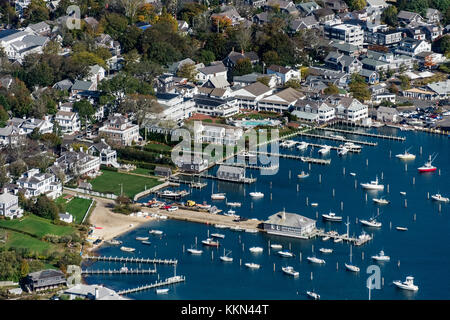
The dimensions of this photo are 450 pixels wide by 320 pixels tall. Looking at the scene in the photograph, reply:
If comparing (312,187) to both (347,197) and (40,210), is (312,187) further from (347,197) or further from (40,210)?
(40,210)

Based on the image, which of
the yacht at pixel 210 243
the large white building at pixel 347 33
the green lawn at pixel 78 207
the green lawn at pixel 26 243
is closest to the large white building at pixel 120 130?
the green lawn at pixel 78 207

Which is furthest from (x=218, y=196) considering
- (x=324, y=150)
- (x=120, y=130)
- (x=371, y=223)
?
(x=120, y=130)

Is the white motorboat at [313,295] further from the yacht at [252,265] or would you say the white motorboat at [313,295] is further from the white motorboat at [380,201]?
the white motorboat at [380,201]

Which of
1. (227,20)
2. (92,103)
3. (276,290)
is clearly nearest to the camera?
(276,290)

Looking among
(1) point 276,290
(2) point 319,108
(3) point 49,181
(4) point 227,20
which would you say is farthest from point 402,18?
(1) point 276,290

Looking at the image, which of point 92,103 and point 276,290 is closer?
point 276,290

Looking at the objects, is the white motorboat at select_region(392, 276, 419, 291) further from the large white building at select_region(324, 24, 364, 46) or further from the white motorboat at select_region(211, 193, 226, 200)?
the large white building at select_region(324, 24, 364, 46)

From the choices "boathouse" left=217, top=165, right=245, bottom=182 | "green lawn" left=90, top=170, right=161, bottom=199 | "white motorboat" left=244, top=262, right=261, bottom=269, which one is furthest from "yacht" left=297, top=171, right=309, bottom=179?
"white motorboat" left=244, top=262, right=261, bottom=269
